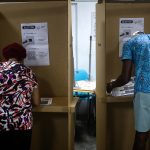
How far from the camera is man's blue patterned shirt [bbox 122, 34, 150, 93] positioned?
6.93ft

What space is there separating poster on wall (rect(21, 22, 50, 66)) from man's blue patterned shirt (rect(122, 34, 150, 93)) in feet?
2.48

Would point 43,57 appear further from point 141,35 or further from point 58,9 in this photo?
point 141,35

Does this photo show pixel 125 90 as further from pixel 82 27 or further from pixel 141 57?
pixel 82 27

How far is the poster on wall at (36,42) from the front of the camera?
2.50m

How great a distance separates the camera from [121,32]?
260 cm

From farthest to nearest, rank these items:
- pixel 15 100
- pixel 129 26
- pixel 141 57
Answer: pixel 129 26, pixel 141 57, pixel 15 100

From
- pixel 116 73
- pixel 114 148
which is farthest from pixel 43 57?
pixel 114 148

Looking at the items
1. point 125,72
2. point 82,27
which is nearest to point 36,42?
point 125,72

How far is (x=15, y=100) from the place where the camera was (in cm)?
200

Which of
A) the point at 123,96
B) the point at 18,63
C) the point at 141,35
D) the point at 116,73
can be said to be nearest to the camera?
the point at 18,63

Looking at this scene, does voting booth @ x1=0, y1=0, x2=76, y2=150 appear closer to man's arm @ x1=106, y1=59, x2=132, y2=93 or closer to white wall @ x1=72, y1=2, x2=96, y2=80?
man's arm @ x1=106, y1=59, x2=132, y2=93

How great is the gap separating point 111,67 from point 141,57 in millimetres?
556

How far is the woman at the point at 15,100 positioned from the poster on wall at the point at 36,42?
42 cm

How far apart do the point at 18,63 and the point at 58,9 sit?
71cm
